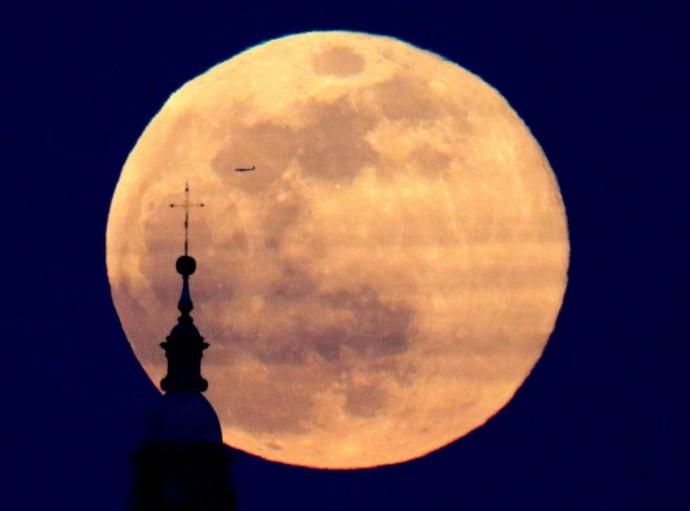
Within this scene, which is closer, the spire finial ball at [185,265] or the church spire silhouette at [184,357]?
the spire finial ball at [185,265]

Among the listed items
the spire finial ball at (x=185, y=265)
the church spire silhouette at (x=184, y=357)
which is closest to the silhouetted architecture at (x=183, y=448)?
the church spire silhouette at (x=184, y=357)

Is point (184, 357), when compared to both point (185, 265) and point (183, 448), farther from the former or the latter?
Answer: point (185, 265)

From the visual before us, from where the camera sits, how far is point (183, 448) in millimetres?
109250

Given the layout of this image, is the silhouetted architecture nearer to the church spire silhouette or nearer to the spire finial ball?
the church spire silhouette

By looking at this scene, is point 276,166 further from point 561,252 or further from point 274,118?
point 561,252

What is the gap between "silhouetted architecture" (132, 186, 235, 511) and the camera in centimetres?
10912

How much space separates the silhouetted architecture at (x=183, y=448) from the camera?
10912 centimetres

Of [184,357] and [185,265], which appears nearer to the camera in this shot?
[185,265]

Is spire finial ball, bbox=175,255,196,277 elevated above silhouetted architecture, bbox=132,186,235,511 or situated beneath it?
elevated above

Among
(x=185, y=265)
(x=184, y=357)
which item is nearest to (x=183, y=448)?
(x=184, y=357)

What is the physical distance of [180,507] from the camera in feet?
360

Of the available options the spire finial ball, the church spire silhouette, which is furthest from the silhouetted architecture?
the spire finial ball

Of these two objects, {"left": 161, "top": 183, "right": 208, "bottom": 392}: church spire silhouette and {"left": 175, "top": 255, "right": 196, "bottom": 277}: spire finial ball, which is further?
{"left": 161, "top": 183, "right": 208, "bottom": 392}: church spire silhouette

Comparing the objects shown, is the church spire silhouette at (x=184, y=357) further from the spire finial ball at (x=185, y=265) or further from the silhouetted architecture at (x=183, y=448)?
the spire finial ball at (x=185, y=265)
